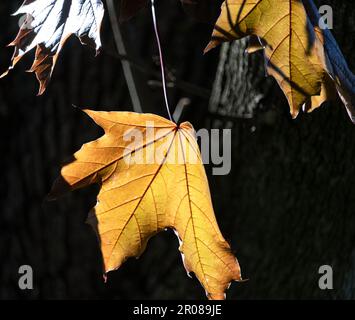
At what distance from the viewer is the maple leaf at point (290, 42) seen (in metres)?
0.80

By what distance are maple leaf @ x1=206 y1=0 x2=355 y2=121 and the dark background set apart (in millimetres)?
640

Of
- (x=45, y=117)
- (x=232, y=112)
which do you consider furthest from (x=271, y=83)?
(x=45, y=117)

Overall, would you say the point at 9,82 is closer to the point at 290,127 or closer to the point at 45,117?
the point at 45,117

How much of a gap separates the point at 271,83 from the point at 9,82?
0.68 metres

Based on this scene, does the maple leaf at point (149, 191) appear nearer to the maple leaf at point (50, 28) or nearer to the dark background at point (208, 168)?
the maple leaf at point (50, 28)

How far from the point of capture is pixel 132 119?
945 millimetres

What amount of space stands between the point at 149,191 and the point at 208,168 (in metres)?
0.59

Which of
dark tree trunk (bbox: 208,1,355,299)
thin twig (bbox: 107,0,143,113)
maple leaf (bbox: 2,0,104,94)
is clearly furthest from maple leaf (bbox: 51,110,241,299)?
dark tree trunk (bbox: 208,1,355,299)

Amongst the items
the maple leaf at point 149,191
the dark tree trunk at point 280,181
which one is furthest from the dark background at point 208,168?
the maple leaf at point 149,191

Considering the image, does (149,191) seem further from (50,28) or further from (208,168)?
(208,168)

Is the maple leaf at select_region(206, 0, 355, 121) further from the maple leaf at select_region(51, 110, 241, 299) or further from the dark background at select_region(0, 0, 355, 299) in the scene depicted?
the dark background at select_region(0, 0, 355, 299)

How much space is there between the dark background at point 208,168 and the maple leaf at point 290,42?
0.64 meters

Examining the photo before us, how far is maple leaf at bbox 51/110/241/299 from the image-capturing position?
0.93 m

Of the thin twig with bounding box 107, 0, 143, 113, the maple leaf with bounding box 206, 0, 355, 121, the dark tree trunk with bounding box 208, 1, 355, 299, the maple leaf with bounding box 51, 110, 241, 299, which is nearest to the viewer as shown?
the maple leaf with bounding box 206, 0, 355, 121
